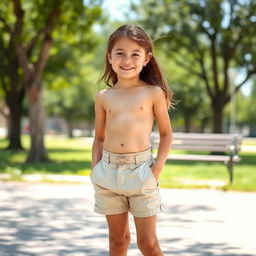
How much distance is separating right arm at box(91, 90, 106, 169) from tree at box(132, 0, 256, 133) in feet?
58.1

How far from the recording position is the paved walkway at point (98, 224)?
5004mm

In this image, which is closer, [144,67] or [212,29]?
[144,67]

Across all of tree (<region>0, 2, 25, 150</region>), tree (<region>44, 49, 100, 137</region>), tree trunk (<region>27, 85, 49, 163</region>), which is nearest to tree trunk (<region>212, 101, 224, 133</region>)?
tree (<region>44, 49, 100, 137</region>)

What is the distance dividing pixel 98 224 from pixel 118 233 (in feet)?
9.70

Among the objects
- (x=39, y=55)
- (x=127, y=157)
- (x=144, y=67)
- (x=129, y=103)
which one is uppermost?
(x=39, y=55)

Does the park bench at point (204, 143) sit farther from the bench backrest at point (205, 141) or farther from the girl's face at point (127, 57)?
the girl's face at point (127, 57)

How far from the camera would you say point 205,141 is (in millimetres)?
11305

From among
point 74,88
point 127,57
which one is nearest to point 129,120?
point 127,57

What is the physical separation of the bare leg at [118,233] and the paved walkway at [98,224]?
1518mm

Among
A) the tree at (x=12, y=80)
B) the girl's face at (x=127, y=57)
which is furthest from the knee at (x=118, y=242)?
the tree at (x=12, y=80)

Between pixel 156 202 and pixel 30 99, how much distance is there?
1235cm

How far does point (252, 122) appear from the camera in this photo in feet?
239

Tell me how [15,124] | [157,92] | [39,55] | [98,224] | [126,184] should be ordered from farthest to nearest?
[15,124] → [39,55] → [98,224] → [157,92] → [126,184]

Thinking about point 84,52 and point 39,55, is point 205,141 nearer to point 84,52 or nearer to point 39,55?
point 39,55
